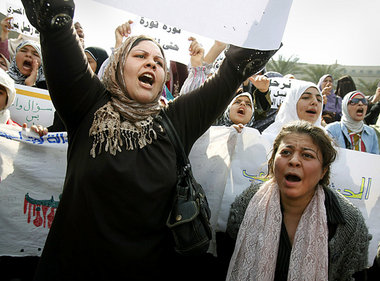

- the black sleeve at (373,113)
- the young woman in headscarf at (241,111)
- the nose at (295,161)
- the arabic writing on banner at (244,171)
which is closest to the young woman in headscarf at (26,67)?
the young woman in headscarf at (241,111)

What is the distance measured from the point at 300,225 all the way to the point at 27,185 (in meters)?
2.00

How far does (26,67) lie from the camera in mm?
3605

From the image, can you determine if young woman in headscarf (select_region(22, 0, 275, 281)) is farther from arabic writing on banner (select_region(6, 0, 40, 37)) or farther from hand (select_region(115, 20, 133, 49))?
arabic writing on banner (select_region(6, 0, 40, 37))

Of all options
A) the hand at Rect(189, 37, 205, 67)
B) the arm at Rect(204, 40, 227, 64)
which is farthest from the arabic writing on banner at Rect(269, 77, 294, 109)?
the hand at Rect(189, 37, 205, 67)

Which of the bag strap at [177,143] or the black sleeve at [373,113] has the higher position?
the black sleeve at [373,113]

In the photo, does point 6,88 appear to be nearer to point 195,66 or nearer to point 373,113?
point 195,66

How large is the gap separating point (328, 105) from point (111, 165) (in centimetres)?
510

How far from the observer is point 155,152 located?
153 centimetres

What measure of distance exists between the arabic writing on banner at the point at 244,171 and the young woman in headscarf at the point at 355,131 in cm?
102

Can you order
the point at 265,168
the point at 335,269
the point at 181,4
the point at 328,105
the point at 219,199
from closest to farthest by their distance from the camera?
the point at 181,4, the point at 335,269, the point at 219,199, the point at 265,168, the point at 328,105

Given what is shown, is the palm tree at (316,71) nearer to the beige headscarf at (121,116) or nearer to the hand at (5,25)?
the hand at (5,25)

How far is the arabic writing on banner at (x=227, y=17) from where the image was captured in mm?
1267

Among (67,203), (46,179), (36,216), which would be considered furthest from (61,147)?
(67,203)

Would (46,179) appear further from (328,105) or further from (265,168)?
(328,105)
